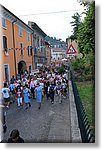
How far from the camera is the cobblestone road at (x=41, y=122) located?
3877 millimetres

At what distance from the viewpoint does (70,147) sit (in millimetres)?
2871

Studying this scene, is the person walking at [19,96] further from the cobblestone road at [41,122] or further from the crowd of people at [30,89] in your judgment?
the cobblestone road at [41,122]

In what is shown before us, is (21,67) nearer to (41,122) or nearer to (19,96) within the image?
(19,96)

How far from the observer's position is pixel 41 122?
196 inches

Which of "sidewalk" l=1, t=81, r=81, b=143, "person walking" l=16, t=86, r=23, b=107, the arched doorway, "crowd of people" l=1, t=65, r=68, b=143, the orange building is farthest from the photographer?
the arched doorway

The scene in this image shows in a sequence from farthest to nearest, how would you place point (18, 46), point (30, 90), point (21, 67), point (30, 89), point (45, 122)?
1. point (21, 67)
2. point (18, 46)
3. point (30, 89)
4. point (30, 90)
5. point (45, 122)

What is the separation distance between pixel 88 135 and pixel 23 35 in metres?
5.84

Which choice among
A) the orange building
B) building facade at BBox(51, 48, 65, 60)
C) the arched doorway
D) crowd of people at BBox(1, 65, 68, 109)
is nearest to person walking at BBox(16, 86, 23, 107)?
crowd of people at BBox(1, 65, 68, 109)

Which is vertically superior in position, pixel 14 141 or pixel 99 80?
pixel 99 80

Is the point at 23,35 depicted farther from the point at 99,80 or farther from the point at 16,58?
the point at 99,80

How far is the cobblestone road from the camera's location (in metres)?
3.88

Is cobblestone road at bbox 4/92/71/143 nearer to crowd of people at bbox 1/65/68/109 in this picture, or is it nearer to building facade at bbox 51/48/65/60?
crowd of people at bbox 1/65/68/109

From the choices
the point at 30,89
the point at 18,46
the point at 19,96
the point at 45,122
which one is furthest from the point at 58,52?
the point at 45,122

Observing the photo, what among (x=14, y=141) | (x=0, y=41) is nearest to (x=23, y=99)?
(x=0, y=41)
